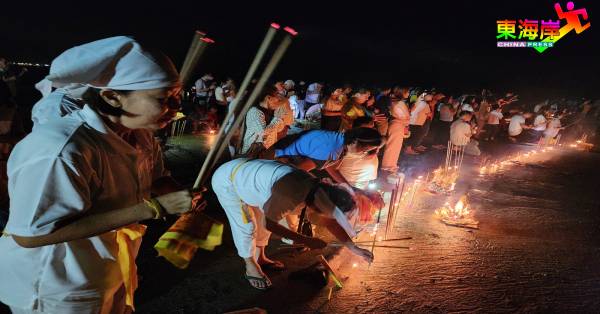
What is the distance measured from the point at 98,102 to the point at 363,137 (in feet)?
11.1

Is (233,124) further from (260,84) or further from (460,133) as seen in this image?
(460,133)

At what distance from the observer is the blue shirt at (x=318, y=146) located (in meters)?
4.70

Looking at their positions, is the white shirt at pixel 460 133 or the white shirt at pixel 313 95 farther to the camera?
the white shirt at pixel 313 95

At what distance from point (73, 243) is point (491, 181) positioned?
31.4 ft

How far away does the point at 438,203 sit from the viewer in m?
7.26

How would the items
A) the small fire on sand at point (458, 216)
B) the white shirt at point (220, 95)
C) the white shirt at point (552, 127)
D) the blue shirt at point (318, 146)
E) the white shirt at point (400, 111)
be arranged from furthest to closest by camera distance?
1. the white shirt at point (552, 127)
2. the white shirt at point (220, 95)
3. the white shirt at point (400, 111)
4. the small fire on sand at point (458, 216)
5. the blue shirt at point (318, 146)

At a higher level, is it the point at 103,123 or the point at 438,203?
the point at 103,123

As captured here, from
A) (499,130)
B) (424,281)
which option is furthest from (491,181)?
(499,130)

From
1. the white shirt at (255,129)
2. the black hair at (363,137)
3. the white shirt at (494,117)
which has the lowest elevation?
the white shirt at (255,129)

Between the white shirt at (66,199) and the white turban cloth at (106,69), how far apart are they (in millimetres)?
Answer: 137

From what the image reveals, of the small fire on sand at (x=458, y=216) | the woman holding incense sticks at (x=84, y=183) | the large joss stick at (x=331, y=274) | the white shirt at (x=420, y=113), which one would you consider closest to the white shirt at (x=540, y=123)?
the white shirt at (x=420, y=113)

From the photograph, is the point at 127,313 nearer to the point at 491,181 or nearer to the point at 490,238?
the point at 490,238

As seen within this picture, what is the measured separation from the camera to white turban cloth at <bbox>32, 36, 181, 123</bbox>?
151 cm

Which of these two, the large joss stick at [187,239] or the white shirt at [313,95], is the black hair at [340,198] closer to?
the large joss stick at [187,239]
